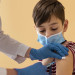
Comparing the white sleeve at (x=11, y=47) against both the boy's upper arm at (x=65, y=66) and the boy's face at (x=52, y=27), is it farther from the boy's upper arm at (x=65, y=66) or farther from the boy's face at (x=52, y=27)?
the boy's upper arm at (x=65, y=66)

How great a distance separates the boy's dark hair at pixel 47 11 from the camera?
121 centimetres

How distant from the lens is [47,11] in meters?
1.23

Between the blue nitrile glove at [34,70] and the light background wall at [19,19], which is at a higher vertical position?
the light background wall at [19,19]

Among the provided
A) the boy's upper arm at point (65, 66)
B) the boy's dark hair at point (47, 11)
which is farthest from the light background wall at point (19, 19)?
the boy's upper arm at point (65, 66)

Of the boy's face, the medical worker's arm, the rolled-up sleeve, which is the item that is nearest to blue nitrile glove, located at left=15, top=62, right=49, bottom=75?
the medical worker's arm

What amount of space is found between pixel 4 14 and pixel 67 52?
165 centimetres

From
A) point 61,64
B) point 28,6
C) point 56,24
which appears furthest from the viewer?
point 28,6

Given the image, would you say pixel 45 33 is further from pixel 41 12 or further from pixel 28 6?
pixel 28 6

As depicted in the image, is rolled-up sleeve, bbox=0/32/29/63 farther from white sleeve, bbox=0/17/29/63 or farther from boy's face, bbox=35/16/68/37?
boy's face, bbox=35/16/68/37

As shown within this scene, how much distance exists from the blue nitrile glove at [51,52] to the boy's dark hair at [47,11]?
0.18 metres

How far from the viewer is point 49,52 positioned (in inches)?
45.3

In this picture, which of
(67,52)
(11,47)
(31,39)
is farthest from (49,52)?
(31,39)

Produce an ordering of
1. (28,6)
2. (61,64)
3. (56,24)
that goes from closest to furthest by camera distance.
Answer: (61,64) → (56,24) → (28,6)

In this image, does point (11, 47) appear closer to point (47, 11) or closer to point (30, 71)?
point (30, 71)
